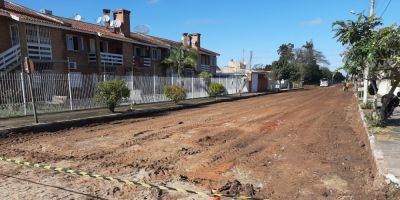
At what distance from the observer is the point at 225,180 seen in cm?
652

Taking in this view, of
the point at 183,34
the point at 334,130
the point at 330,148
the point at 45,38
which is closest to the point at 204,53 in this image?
the point at 183,34

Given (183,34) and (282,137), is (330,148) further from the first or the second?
(183,34)

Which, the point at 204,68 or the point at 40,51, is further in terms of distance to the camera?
the point at 204,68

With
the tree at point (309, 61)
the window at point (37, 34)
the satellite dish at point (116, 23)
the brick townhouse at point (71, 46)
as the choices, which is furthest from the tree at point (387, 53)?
the tree at point (309, 61)

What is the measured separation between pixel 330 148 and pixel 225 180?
3.94 m

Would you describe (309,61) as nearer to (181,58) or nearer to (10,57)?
(181,58)

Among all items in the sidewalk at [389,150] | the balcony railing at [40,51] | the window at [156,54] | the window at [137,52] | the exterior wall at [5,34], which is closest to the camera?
the sidewalk at [389,150]

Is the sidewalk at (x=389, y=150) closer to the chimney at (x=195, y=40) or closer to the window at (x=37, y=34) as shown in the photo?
the window at (x=37, y=34)

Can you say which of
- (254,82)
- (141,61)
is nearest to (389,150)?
(141,61)

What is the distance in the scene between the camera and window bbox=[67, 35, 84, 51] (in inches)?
1047

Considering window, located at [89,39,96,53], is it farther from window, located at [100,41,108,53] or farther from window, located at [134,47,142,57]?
window, located at [134,47,142,57]

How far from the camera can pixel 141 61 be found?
34844mm

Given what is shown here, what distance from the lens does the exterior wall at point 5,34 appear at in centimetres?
2108

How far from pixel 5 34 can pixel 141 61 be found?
578 inches
